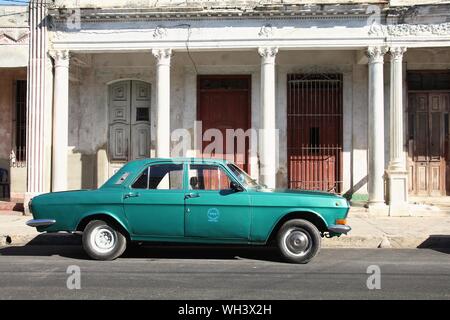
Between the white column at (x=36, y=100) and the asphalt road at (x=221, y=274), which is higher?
the white column at (x=36, y=100)

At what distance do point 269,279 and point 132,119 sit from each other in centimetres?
1057

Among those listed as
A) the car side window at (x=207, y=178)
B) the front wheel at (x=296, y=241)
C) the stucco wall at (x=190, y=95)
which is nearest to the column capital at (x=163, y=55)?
the stucco wall at (x=190, y=95)

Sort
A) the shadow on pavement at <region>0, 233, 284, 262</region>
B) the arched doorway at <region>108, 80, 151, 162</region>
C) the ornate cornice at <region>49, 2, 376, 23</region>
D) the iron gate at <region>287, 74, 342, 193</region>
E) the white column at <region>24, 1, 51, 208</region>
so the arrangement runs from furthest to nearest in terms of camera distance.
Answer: the arched doorway at <region>108, 80, 151, 162</region>, the iron gate at <region>287, 74, 342, 193</region>, the white column at <region>24, 1, 51, 208</region>, the ornate cornice at <region>49, 2, 376, 23</region>, the shadow on pavement at <region>0, 233, 284, 262</region>

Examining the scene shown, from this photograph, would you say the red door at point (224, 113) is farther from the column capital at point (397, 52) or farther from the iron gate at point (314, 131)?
the column capital at point (397, 52)

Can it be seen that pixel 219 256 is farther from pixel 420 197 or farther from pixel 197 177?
pixel 420 197

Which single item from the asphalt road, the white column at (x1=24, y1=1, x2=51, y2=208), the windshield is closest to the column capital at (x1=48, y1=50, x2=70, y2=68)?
the white column at (x1=24, y1=1, x2=51, y2=208)

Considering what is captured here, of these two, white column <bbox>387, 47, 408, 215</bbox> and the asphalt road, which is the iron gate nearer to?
white column <bbox>387, 47, 408, 215</bbox>

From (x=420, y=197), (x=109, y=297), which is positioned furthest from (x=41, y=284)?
(x=420, y=197)

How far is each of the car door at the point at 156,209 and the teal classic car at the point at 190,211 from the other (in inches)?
0.6

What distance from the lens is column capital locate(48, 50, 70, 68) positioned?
1440 centimetres

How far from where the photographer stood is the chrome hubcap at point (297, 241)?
8.31m

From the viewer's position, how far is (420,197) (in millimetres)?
15695

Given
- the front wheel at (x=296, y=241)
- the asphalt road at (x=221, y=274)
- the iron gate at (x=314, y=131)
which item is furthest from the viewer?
the iron gate at (x=314, y=131)

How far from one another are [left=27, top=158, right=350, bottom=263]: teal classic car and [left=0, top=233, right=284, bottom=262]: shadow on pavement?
0.62m
